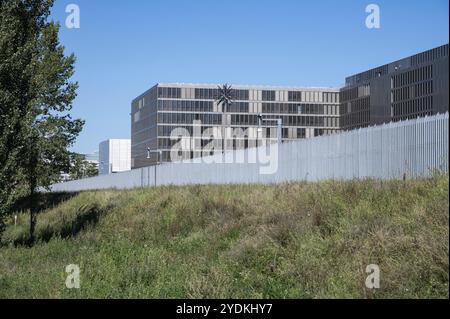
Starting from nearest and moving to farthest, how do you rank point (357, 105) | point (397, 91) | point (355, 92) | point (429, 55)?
point (397, 91)
point (429, 55)
point (357, 105)
point (355, 92)

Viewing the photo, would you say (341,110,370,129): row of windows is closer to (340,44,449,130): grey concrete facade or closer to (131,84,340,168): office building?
(340,44,449,130): grey concrete facade

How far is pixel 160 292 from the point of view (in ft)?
38.0

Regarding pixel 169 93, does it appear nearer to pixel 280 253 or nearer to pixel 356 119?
pixel 356 119

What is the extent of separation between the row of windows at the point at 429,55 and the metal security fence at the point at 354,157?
6472cm

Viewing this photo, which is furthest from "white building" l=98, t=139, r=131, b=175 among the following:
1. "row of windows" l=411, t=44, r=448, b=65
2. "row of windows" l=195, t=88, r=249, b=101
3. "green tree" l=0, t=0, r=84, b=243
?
"green tree" l=0, t=0, r=84, b=243

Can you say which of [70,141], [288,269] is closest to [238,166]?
[70,141]

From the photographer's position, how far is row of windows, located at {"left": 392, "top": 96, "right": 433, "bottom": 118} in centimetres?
10138

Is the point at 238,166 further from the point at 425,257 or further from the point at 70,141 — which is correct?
the point at 425,257

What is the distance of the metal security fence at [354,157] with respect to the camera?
814 inches

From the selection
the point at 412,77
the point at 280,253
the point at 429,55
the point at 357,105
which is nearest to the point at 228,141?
the point at 357,105

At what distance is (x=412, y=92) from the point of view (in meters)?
104

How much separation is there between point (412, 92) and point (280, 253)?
3758 inches

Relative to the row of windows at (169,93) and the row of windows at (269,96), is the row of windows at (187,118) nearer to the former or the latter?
the row of windows at (169,93)

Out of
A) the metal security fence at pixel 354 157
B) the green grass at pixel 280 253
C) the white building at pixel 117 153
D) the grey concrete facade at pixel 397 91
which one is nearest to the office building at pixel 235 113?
the grey concrete facade at pixel 397 91
